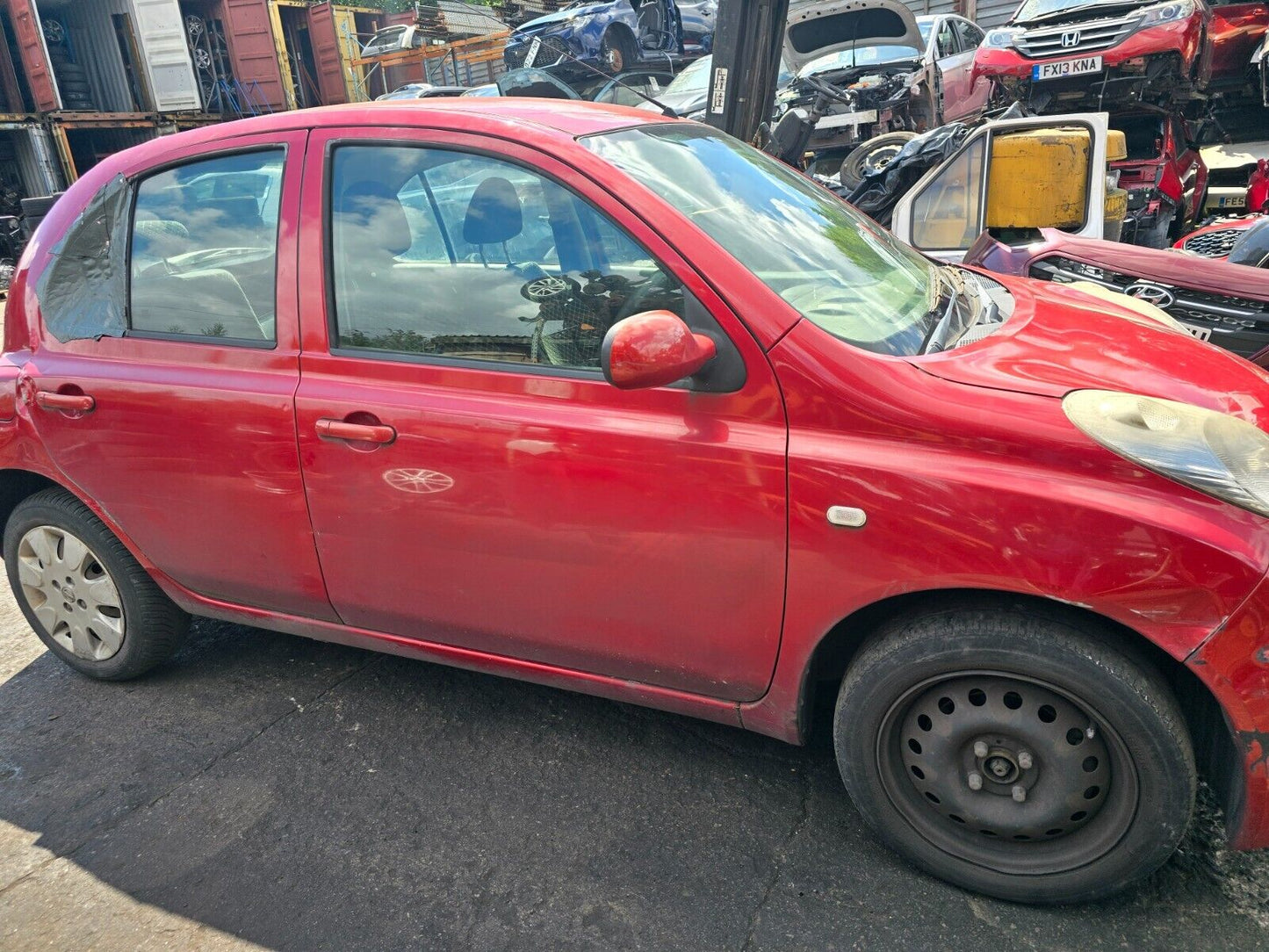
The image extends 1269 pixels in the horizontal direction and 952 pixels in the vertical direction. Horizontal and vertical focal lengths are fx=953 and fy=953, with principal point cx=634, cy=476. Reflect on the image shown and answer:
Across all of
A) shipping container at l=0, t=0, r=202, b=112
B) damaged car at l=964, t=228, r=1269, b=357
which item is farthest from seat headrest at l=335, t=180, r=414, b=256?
shipping container at l=0, t=0, r=202, b=112

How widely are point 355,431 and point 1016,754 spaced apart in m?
1.77

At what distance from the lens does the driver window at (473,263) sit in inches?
90.5

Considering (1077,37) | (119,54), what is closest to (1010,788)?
(1077,37)

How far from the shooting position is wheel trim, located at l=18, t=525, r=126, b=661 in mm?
3193

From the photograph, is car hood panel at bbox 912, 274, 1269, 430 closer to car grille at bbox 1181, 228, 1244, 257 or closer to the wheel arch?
the wheel arch

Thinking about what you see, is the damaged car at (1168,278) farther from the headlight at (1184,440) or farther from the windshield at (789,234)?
the headlight at (1184,440)

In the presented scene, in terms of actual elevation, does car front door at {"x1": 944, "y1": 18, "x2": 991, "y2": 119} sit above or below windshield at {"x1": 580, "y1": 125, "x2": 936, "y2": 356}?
below

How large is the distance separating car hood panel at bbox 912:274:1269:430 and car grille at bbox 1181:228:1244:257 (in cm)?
322

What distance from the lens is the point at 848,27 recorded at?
1147cm

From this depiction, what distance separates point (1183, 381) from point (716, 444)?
108 centimetres

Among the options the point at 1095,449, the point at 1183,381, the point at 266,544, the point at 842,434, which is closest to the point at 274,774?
the point at 266,544

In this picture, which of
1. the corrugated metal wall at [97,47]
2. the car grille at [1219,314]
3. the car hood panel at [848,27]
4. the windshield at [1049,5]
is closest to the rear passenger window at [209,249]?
the car grille at [1219,314]

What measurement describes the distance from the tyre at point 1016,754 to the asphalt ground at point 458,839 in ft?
0.40

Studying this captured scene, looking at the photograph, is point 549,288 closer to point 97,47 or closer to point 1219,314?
point 1219,314
